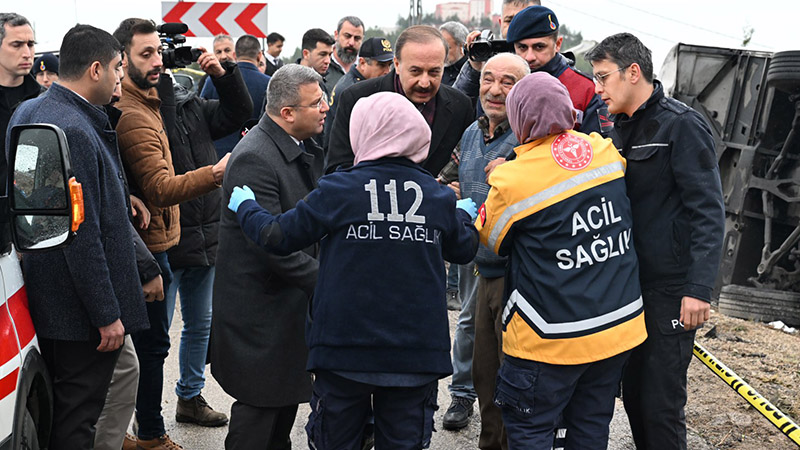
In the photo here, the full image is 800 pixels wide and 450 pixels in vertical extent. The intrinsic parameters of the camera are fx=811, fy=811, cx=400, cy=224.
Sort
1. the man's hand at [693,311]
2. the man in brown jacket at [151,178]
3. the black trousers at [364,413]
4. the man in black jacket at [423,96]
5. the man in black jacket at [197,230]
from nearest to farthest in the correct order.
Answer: the black trousers at [364,413] → the man's hand at [693,311] → the man in brown jacket at [151,178] → the man in black jacket at [423,96] → the man in black jacket at [197,230]

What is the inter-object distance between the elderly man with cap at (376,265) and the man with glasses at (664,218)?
938 millimetres

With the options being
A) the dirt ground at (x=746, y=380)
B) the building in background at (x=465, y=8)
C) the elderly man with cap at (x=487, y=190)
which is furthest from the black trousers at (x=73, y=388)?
the building in background at (x=465, y=8)

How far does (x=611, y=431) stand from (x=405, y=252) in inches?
98.0

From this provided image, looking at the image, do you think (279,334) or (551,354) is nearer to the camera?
(551,354)

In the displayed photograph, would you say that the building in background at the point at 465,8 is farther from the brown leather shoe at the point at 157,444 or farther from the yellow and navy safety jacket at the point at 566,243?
the yellow and navy safety jacket at the point at 566,243

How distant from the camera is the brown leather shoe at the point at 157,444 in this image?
4184 millimetres

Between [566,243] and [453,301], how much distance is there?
14.4ft

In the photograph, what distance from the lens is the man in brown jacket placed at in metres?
3.92

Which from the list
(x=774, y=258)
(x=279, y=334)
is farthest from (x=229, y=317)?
(x=774, y=258)

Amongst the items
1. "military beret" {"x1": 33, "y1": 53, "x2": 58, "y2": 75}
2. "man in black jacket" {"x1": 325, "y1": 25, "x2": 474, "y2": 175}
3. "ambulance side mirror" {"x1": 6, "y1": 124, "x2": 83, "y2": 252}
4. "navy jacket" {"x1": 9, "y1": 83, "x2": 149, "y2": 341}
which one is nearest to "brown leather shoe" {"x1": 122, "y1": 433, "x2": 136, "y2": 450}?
"navy jacket" {"x1": 9, "y1": 83, "x2": 149, "y2": 341}

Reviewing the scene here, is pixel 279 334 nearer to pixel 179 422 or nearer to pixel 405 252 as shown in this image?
pixel 405 252

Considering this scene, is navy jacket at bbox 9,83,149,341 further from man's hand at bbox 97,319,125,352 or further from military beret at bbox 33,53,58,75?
military beret at bbox 33,53,58,75

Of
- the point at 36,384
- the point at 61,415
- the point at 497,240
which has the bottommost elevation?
the point at 61,415

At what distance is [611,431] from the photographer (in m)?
4.72
